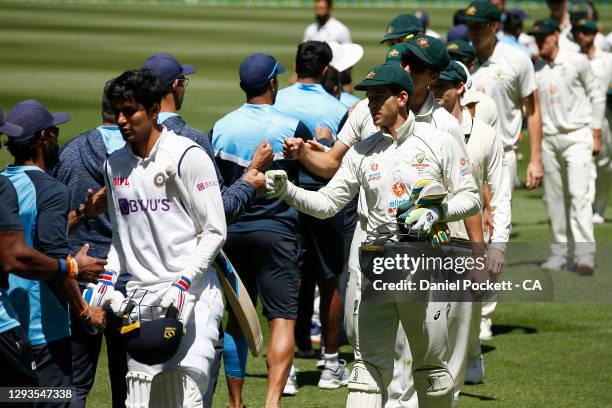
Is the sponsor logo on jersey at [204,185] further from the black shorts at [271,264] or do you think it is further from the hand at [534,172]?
the hand at [534,172]

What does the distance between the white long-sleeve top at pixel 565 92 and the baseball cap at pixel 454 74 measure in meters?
4.80

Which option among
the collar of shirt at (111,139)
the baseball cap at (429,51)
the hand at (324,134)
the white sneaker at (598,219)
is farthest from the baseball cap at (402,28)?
the white sneaker at (598,219)

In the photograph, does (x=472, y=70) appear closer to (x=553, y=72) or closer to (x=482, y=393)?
(x=553, y=72)

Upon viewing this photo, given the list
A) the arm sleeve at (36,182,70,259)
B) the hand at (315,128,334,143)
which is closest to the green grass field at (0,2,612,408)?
the hand at (315,128,334,143)

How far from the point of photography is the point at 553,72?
41.7 ft

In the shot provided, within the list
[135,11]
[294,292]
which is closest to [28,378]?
[294,292]

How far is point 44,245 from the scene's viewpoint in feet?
18.4

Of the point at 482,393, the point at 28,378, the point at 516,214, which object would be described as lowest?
the point at 516,214

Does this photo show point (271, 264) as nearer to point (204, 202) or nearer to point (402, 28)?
point (204, 202)

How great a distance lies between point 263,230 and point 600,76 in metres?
7.71

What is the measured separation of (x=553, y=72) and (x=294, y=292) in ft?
19.1

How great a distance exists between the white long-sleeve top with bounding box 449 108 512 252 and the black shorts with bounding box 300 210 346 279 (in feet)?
5.12

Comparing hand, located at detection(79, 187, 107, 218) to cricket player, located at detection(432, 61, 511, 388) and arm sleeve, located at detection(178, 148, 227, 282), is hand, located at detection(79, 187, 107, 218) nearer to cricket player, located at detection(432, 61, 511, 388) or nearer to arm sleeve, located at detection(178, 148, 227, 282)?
arm sleeve, located at detection(178, 148, 227, 282)

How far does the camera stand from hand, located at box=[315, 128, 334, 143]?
878cm
